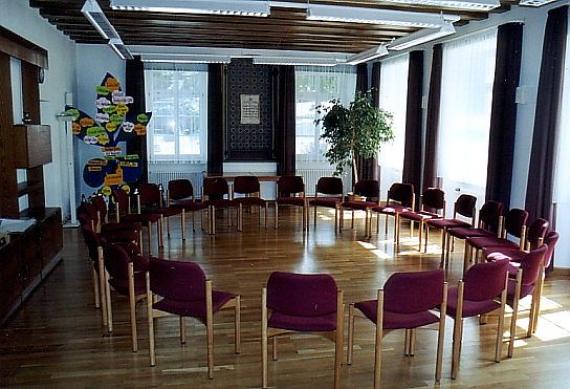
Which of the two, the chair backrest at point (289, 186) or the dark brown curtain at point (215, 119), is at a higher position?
the dark brown curtain at point (215, 119)

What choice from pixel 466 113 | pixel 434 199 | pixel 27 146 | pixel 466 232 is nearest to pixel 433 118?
pixel 466 113

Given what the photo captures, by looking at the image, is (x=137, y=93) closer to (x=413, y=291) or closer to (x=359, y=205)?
(x=359, y=205)

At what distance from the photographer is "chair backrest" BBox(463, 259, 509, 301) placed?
342 cm

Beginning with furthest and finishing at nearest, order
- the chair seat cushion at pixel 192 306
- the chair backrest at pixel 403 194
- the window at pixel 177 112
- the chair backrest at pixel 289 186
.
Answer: the window at pixel 177 112
the chair backrest at pixel 289 186
the chair backrest at pixel 403 194
the chair seat cushion at pixel 192 306

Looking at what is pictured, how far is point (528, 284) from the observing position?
12.8 feet

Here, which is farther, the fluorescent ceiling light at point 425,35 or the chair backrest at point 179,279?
the fluorescent ceiling light at point 425,35

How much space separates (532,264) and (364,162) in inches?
251

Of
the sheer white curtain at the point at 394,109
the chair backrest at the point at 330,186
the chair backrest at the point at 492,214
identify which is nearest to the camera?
the chair backrest at the point at 492,214

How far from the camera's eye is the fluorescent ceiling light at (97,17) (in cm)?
478

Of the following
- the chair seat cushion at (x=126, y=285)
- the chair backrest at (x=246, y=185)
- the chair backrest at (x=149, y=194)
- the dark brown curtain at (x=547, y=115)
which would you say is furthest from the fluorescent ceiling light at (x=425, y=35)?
the chair seat cushion at (x=126, y=285)

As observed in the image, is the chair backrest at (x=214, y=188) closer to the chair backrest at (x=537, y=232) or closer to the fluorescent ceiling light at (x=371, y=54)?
the fluorescent ceiling light at (x=371, y=54)

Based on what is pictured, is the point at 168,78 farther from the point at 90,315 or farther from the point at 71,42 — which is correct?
the point at 90,315

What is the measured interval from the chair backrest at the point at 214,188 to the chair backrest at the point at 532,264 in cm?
519

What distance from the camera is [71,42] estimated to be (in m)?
8.78
